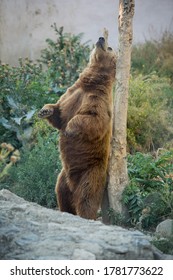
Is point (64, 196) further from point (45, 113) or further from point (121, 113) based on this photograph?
point (121, 113)

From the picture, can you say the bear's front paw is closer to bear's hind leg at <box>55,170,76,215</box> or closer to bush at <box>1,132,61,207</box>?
bear's hind leg at <box>55,170,76,215</box>

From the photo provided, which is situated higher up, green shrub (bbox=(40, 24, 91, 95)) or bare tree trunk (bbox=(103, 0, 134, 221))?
green shrub (bbox=(40, 24, 91, 95))

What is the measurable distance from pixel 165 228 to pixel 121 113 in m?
1.02

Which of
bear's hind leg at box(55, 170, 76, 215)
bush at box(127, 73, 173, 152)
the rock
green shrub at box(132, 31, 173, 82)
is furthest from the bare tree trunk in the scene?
green shrub at box(132, 31, 173, 82)

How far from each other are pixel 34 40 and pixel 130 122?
2.67 m

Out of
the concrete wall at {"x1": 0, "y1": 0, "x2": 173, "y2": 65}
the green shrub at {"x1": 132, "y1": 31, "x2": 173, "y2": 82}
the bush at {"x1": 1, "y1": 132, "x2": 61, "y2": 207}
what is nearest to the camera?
the bush at {"x1": 1, "y1": 132, "x2": 61, "y2": 207}

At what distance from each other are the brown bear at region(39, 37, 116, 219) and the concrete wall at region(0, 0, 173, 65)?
9.40 ft

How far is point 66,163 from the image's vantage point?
593cm

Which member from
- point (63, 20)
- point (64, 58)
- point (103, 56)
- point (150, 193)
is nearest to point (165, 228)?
point (150, 193)

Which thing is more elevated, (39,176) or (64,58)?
(64,58)

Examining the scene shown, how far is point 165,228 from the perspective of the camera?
18.3 ft

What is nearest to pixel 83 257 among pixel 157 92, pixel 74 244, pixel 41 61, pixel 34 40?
pixel 74 244

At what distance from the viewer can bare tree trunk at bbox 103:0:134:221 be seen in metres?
5.86

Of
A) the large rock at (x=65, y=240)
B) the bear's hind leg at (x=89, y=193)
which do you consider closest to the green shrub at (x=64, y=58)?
the bear's hind leg at (x=89, y=193)
